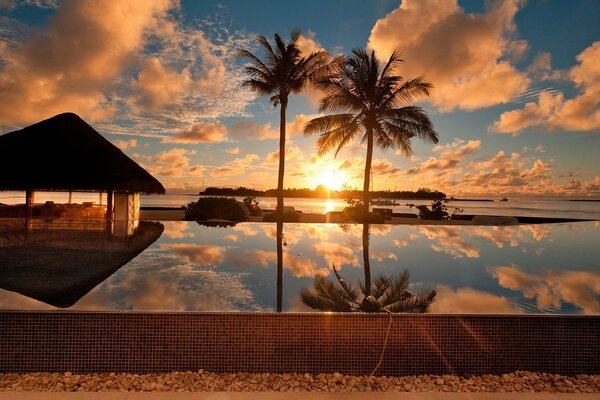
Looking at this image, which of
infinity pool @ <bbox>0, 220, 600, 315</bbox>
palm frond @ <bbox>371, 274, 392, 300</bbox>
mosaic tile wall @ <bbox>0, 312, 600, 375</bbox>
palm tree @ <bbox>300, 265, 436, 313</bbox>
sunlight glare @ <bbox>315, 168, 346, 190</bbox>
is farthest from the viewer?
sunlight glare @ <bbox>315, 168, 346, 190</bbox>

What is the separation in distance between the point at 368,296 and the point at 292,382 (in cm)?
171

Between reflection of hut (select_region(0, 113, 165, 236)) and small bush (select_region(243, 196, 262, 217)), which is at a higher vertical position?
reflection of hut (select_region(0, 113, 165, 236))

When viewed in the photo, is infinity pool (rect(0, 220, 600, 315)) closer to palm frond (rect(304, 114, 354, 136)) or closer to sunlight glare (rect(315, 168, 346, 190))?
palm frond (rect(304, 114, 354, 136))

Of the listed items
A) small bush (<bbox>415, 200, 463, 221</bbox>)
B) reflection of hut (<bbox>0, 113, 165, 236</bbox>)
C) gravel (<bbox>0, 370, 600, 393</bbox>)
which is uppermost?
reflection of hut (<bbox>0, 113, 165, 236</bbox>)

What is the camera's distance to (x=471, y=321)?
13.1 feet

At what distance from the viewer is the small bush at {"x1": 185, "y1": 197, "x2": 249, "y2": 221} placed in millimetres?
19377

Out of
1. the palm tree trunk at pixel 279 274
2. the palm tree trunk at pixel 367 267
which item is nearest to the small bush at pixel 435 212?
the palm tree trunk at pixel 367 267

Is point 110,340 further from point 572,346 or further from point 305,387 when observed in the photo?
point 572,346

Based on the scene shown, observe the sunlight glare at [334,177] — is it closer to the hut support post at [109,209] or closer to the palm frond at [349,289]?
the hut support post at [109,209]

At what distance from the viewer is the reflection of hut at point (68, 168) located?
1365 cm

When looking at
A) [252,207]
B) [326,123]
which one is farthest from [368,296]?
[252,207]

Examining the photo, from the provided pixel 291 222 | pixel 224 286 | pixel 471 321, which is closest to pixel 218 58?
pixel 291 222

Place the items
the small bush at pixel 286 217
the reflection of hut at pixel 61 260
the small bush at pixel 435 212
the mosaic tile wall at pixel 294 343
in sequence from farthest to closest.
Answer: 1. the small bush at pixel 435 212
2. the small bush at pixel 286 217
3. the reflection of hut at pixel 61 260
4. the mosaic tile wall at pixel 294 343

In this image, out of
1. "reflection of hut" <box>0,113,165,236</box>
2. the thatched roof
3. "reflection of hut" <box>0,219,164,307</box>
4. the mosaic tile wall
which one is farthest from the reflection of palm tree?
the thatched roof
